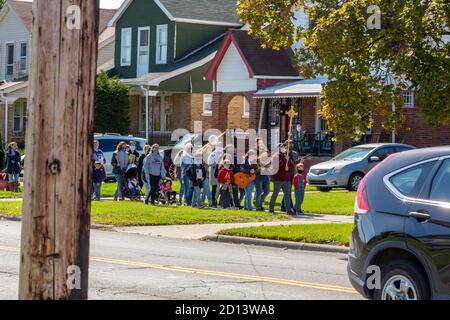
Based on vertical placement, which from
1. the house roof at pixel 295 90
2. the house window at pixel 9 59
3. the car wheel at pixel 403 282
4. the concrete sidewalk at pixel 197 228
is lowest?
the concrete sidewalk at pixel 197 228

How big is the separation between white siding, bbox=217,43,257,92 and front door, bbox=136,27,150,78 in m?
6.89

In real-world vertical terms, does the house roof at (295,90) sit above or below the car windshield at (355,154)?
above

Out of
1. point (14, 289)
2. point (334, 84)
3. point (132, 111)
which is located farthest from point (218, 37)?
point (14, 289)

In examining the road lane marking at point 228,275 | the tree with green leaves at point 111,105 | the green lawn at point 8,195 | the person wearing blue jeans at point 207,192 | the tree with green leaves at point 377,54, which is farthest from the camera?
the tree with green leaves at point 111,105

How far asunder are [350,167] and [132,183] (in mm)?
7236

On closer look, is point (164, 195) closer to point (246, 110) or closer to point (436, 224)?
point (246, 110)

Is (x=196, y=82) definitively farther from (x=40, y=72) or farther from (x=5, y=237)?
(x=40, y=72)

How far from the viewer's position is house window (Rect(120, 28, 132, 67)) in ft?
157

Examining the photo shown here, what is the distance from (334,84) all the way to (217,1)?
30354 mm

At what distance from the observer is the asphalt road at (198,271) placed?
1153cm

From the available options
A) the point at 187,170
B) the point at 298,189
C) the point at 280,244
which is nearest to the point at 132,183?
the point at 187,170

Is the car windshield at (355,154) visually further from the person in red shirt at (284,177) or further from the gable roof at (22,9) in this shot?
the gable roof at (22,9)

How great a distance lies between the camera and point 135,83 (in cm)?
4375

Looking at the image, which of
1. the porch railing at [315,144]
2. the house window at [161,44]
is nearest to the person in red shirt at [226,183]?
the porch railing at [315,144]
